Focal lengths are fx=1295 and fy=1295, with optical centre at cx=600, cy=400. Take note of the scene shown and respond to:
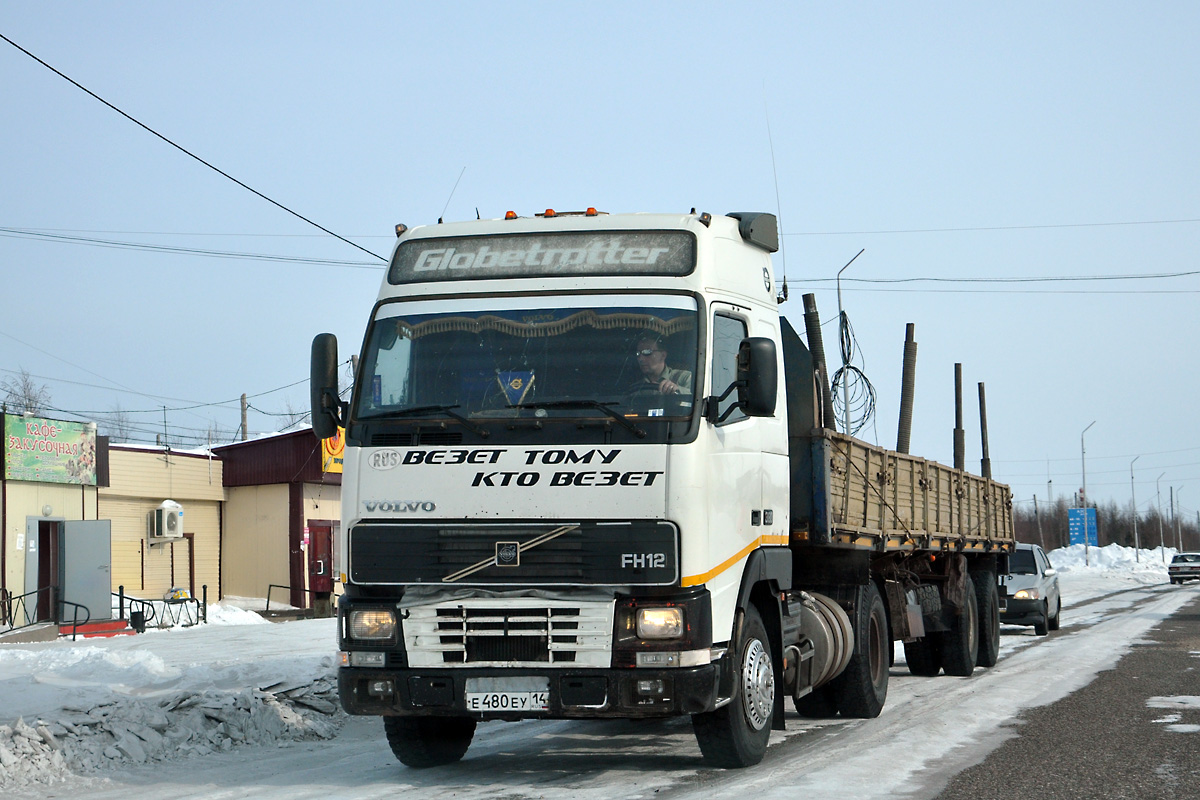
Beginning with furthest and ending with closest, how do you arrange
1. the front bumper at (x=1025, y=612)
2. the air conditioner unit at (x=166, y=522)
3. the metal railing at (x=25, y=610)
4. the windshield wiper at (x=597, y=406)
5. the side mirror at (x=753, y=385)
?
the air conditioner unit at (x=166, y=522) → the metal railing at (x=25, y=610) → the front bumper at (x=1025, y=612) → the side mirror at (x=753, y=385) → the windshield wiper at (x=597, y=406)

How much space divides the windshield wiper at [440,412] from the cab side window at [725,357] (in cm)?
144

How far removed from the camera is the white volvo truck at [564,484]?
7.40m

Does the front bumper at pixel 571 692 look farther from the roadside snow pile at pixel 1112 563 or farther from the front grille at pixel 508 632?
the roadside snow pile at pixel 1112 563

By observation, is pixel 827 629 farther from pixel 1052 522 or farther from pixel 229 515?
pixel 1052 522

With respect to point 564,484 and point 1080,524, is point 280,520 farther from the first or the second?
point 1080,524

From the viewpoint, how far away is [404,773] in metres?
8.63

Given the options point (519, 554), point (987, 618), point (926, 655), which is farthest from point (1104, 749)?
point (987, 618)

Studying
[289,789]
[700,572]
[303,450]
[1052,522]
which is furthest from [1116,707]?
[1052,522]

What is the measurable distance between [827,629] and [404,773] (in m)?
3.51

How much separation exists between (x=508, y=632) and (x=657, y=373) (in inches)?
69.3

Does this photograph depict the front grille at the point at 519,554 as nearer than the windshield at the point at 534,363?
Yes

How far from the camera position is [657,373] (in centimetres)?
777

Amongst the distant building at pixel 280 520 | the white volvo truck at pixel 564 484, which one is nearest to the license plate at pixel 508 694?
the white volvo truck at pixel 564 484

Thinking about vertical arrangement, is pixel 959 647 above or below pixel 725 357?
below
